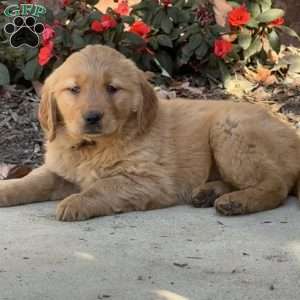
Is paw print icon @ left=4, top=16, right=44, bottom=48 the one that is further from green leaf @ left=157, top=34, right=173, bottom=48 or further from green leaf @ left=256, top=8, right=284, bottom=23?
green leaf @ left=256, top=8, right=284, bottom=23

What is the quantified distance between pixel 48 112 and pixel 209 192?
3.75ft

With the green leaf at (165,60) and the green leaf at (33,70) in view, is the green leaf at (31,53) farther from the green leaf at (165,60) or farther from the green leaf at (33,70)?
the green leaf at (165,60)

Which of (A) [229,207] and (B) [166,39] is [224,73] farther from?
(A) [229,207]

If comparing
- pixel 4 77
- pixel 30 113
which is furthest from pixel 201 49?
pixel 4 77

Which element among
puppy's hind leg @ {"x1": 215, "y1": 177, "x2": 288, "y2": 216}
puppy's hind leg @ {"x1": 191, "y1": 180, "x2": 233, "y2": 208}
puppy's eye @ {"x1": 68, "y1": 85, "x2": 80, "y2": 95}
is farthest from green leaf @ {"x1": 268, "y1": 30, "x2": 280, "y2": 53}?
puppy's eye @ {"x1": 68, "y1": 85, "x2": 80, "y2": 95}

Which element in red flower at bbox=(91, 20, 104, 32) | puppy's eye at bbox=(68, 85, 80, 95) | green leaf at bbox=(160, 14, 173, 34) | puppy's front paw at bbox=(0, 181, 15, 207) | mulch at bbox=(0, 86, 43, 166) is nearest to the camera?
puppy's eye at bbox=(68, 85, 80, 95)

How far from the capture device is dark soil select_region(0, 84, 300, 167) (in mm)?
6492

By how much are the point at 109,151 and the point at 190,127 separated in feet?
2.04

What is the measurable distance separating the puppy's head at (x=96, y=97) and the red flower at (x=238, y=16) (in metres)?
2.50

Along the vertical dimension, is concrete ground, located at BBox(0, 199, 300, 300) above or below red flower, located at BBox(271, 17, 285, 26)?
below

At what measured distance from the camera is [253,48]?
7.84 meters

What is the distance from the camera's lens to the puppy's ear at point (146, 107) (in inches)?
204

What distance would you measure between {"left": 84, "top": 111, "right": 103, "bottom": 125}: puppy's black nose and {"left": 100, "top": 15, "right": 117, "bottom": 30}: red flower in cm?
246

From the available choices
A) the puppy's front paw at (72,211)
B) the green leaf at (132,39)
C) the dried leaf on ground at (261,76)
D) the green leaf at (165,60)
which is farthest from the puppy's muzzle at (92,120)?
the dried leaf on ground at (261,76)
